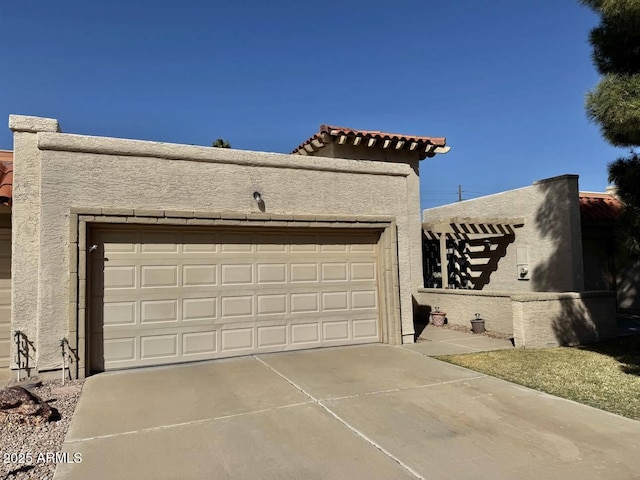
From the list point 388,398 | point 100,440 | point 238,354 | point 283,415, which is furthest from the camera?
point 238,354

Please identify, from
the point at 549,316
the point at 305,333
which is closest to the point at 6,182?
the point at 305,333

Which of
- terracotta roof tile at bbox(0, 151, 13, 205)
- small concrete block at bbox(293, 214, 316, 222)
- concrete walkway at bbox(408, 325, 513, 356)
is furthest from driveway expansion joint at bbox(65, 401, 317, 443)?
terracotta roof tile at bbox(0, 151, 13, 205)

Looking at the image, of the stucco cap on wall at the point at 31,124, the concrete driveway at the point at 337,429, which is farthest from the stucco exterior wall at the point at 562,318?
the stucco cap on wall at the point at 31,124

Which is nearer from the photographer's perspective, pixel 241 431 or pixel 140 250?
pixel 241 431

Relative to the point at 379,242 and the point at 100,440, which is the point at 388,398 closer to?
the point at 100,440

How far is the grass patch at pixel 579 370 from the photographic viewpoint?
19.4 feet

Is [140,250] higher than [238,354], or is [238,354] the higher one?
[140,250]

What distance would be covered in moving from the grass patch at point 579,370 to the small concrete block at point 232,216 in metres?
4.42

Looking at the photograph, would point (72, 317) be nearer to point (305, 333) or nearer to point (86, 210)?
point (86, 210)

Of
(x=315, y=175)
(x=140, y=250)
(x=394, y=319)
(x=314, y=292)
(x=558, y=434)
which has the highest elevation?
(x=315, y=175)

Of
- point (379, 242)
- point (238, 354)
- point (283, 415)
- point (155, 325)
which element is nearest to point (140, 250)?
point (155, 325)

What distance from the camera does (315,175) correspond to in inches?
356

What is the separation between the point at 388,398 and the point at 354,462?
1.91 m

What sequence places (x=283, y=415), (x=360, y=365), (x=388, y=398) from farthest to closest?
(x=360, y=365)
(x=388, y=398)
(x=283, y=415)
